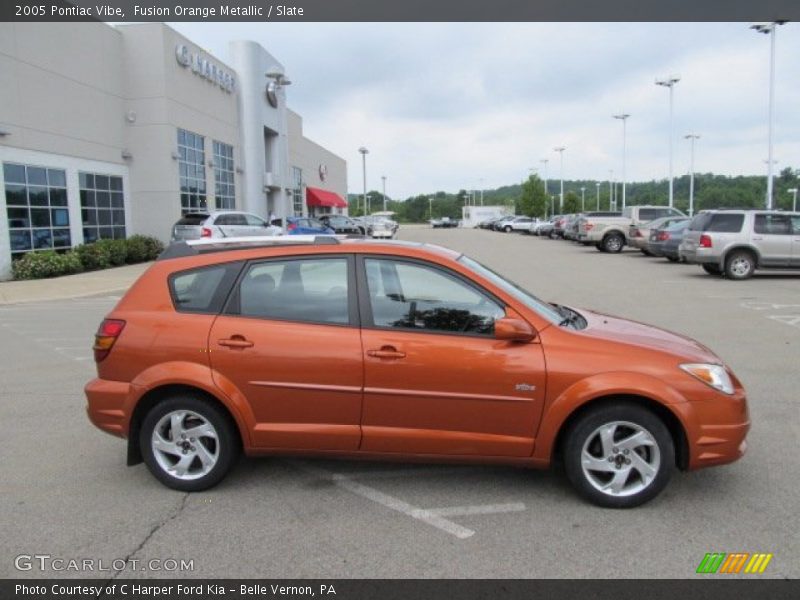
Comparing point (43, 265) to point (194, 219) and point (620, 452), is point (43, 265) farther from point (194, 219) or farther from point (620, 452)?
point (620, 452)

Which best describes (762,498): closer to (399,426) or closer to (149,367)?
(399,426)

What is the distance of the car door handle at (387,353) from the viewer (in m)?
3.82

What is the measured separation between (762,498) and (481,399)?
189 centimetres

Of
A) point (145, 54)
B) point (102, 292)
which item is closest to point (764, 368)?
point (102, 292)

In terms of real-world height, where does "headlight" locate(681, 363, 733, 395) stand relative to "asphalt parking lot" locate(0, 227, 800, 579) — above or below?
above

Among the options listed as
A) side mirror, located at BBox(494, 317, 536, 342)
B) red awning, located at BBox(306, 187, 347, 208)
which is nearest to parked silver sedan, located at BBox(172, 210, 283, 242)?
A: side mirror, located at BBox(494, 317, 536, 342)

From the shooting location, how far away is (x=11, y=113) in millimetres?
18406

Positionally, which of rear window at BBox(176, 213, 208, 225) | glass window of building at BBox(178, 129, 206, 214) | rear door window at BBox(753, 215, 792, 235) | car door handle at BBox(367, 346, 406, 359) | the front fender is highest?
glass window of building at BBox(178, 129, 206, 214)

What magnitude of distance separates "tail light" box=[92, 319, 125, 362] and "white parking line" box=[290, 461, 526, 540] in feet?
5.00

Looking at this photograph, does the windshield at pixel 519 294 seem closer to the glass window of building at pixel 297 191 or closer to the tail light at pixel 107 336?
the tail light at pixel 107 336

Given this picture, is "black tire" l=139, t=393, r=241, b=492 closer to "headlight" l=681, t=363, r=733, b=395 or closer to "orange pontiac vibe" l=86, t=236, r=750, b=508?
"orange pontiac vibe" l=86, t=236, r=750, b=508

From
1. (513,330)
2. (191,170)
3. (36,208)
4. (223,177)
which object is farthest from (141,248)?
(513,330)

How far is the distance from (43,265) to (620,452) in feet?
61.5

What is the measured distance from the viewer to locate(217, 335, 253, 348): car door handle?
395 centimetres
